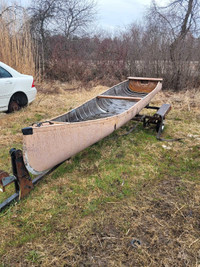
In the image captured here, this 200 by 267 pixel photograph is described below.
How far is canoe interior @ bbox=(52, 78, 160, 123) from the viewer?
153 inches

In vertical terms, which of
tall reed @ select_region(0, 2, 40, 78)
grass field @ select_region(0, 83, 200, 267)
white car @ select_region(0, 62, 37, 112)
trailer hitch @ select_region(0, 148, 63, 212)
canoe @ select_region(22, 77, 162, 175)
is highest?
tall reed @ select_region(0, 2, 40, 78)

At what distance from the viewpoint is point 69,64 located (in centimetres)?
1210

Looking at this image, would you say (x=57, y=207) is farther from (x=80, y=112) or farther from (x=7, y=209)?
(x=80, y=112)

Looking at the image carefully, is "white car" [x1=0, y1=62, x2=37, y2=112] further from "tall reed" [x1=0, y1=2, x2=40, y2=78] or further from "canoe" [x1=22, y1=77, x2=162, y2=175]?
"canoe" [x1=22, y1=77, x2=162, y2=175]

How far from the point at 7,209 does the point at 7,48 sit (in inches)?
249

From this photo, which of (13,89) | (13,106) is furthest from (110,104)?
(13,106)

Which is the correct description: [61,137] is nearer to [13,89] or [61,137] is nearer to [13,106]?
[13,89]

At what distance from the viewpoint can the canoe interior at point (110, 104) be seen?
12.8ft

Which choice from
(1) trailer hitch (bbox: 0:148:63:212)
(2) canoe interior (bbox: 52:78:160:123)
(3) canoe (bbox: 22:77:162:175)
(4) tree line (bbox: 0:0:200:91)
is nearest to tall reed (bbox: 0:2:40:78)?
(4) tree line (bbox: 0:0:200:91)

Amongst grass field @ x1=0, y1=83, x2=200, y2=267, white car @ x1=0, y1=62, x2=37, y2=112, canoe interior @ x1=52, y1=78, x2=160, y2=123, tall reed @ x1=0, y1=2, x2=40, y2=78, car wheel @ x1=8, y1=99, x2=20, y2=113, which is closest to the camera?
grass field @ x1=0, y1=83, x2=200, y2=267

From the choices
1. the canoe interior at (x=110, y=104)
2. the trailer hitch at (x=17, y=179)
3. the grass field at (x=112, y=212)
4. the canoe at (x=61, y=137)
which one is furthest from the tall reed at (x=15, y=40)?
the trailer hitch at (x=17, y=179)

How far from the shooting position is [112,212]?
2.42 meters

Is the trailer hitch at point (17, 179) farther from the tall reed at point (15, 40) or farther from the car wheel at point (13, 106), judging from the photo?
the tall reed at point (15, 40)

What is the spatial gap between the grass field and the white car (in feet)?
5.19
